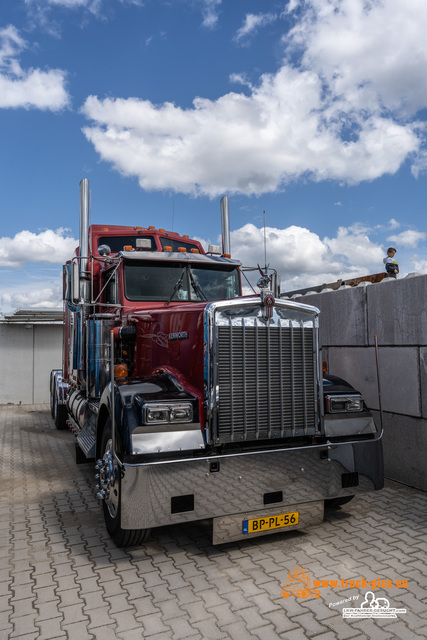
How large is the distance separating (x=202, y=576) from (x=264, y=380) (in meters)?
1.53

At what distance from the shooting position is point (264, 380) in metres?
3.84

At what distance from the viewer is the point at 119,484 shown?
11.4 ft

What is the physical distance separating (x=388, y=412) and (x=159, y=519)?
11.3ft

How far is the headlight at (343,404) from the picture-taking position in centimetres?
418

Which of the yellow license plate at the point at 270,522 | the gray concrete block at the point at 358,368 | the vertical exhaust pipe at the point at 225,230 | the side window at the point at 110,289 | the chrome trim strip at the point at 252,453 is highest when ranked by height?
the vertical exhaust pipe at the point at 225,230

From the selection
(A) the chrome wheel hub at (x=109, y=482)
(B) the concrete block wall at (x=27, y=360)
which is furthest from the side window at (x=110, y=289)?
(B) the concrete block wall at (x=27, y=360)

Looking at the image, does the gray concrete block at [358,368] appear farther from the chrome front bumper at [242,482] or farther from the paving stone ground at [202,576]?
the chrome front bumper at [242,482]

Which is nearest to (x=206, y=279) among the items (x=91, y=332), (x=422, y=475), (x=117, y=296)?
(x=117, y=296)

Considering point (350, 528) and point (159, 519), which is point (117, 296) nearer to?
point (159, 519)

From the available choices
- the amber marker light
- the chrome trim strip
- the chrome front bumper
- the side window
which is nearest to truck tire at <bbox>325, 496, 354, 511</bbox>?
the chrome front bumper

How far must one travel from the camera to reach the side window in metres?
5.31

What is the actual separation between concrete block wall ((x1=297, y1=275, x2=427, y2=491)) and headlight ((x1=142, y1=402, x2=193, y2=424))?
9.79 feet

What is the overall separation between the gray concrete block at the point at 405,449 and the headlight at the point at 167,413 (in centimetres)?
302

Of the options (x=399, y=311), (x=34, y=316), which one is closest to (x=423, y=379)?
(x=399, y=311)
